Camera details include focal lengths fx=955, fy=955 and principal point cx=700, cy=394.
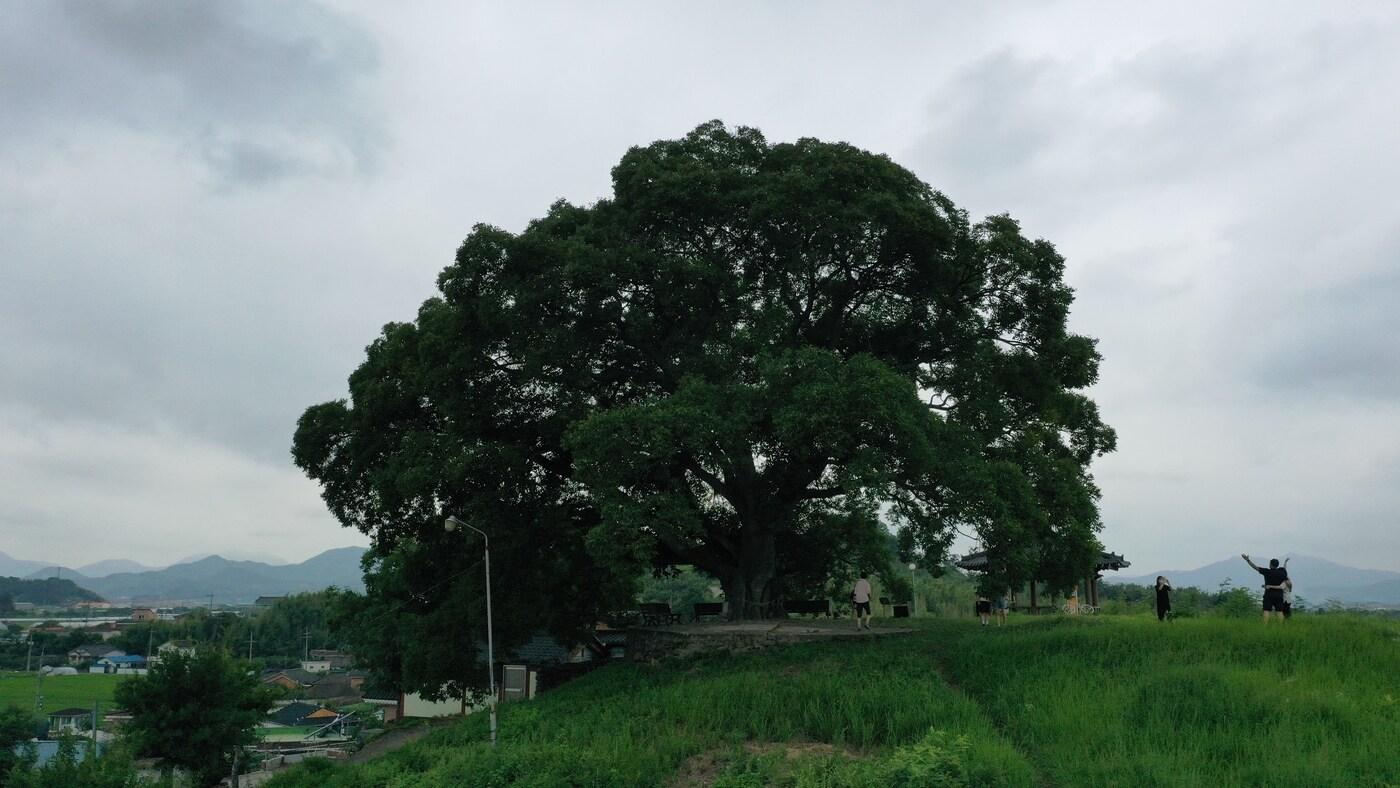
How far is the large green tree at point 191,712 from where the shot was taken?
1227 inches

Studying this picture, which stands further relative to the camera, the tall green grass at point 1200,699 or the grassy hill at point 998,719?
the grassy hill at point 998,719

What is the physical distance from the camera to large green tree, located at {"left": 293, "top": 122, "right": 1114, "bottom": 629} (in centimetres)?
2289

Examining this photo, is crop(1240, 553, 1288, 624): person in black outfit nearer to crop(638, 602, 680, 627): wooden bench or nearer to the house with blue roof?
crop(638, 602, 680, 627): wooden bench

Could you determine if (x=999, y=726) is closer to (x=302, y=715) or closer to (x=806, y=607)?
(x=806, y=607)

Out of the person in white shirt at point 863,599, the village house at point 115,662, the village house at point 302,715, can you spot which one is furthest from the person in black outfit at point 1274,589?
the village house at point 115,662

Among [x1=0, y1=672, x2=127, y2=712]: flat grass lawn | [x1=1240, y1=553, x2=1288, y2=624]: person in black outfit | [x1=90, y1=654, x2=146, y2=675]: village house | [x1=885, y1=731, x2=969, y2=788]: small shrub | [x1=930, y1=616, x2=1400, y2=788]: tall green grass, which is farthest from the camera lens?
[x1=90, y1=654, x2=146, y2=675]: village house

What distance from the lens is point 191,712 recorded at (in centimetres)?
3130

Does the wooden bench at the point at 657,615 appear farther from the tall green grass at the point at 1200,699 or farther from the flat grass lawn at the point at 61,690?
the flat grass lawn at the point at 61,690

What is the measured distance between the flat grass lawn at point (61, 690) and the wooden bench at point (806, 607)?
246ft

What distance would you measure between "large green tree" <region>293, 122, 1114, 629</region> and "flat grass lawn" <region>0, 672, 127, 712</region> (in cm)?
7539

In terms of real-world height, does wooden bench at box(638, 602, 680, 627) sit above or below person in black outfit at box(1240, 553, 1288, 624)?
below

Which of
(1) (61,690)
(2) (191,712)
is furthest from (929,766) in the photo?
(1) (61,690)

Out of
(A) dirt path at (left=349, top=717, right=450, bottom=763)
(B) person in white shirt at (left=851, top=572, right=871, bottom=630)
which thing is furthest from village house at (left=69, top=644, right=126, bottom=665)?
(B) person in white shirt at (left=851, top=572, right=871, bottom=630)

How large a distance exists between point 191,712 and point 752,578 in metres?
19.0
